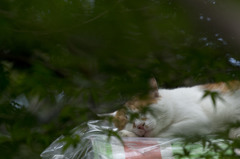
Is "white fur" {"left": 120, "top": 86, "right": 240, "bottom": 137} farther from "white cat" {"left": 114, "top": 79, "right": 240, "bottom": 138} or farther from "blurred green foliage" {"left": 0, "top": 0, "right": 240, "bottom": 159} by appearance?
"blurred green foliage" {"left": 0, "top": 0, "right": 240, "bottom": 159}

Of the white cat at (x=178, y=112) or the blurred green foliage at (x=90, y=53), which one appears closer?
the blurred green foliage at (x=90, y=53)

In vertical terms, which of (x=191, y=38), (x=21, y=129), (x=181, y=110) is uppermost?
(x=191, y=38)

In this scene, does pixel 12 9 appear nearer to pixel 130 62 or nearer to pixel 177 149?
pixel 130 62

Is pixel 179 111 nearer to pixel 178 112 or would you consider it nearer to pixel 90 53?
pixel 178 112

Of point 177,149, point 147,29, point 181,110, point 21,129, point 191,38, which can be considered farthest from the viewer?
point 181,110

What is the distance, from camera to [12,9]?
0.57 m

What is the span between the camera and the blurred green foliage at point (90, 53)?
1.79 ft

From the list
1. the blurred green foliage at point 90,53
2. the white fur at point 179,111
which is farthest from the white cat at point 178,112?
the blurred green foliage at point 90,53

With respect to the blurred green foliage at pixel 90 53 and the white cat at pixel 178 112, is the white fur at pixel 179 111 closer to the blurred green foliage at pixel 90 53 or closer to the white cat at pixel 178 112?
the white cat at pixel 178 112

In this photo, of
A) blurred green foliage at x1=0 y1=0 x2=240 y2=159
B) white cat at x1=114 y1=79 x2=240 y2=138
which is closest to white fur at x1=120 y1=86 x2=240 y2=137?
white cat at x1=114 y1=79 x2=240 y2=138

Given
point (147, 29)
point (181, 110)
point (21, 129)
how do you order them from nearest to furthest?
point (147, 29) < point (21, 129) < point (181, 110)

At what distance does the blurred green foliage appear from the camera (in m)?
0.54

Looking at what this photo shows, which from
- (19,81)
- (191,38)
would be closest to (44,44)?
(19,81)

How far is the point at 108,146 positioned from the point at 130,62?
0.83 m
